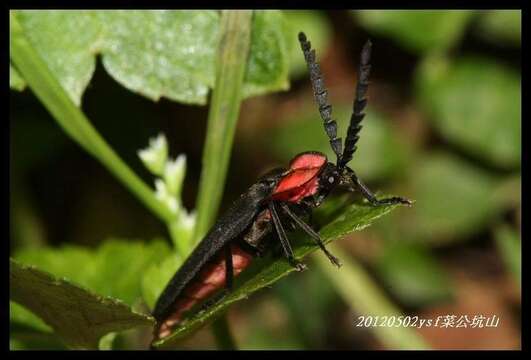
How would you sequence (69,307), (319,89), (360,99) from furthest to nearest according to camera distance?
(319,89) < (360,99) < (69,307)

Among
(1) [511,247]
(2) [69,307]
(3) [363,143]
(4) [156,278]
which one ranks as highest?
(2) [69,307]

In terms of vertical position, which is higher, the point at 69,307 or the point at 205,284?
the point at 69,307

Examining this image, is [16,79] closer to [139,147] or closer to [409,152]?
[139,147]

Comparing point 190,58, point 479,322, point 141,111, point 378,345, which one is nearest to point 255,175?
point 141,111

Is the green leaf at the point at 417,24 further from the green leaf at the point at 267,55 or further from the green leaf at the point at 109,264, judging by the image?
the green leaf at the point at 109,264

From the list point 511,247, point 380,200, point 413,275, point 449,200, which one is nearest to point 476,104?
point 449,200

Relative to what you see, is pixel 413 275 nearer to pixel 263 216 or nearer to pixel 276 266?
pixel 263 216

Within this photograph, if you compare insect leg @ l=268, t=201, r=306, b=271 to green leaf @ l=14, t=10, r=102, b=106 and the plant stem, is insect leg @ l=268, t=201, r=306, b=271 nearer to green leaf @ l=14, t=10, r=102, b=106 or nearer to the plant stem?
the plant stem
